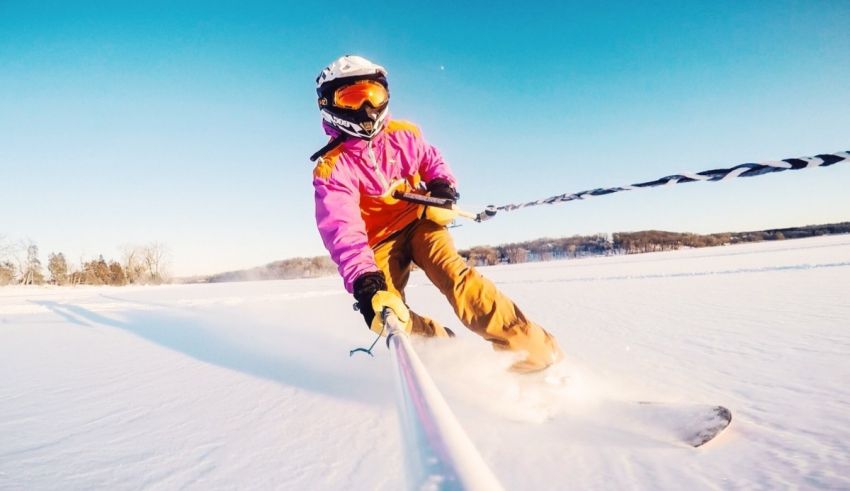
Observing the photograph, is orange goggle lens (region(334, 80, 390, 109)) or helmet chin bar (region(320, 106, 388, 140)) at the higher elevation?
orange goggle lens (region(334, 80, 390, 109))

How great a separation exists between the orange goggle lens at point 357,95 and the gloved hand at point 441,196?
816 millimetres

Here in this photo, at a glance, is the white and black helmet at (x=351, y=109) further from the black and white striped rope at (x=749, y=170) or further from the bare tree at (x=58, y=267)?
the bare tree at (x=58, y=267)

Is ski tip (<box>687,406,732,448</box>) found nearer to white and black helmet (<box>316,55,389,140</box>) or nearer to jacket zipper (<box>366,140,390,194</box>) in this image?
jacket zipper (<box>366,140,390,194</box>)

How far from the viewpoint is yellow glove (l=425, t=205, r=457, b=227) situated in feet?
10.2

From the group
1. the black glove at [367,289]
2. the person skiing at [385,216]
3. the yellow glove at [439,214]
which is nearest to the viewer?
the black glove at [367,289]

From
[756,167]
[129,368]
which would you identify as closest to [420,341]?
[756,167]

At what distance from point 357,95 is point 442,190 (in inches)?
38.1

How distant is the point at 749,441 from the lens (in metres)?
1.75

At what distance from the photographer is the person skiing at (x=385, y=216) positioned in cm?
241

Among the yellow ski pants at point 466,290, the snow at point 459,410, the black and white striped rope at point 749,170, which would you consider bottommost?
the snow at point 459,410

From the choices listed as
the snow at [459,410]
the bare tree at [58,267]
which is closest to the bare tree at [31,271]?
the bare tree at [58,267]

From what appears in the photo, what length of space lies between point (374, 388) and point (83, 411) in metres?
1.86

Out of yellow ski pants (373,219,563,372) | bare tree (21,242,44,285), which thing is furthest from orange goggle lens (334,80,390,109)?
bare tree (21,242,44,285)

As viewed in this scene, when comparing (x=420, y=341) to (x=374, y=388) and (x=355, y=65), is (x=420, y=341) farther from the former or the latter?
(x=355, y=65)
